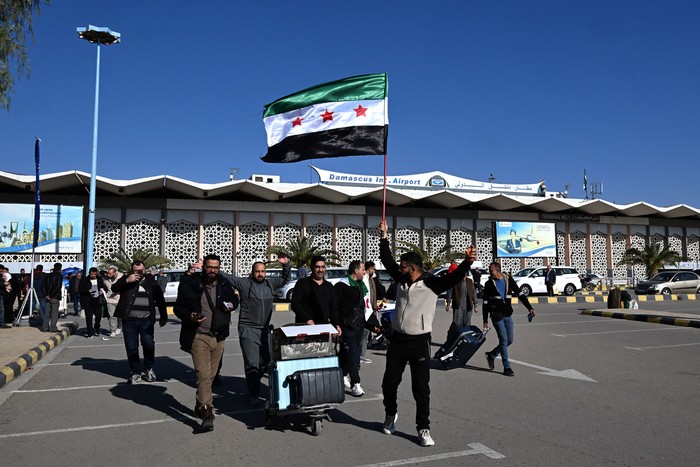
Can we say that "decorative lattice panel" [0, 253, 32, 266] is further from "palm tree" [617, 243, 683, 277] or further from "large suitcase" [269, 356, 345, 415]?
"palm tree" [617, 243, 683, 277]

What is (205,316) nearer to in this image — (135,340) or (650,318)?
(135,340)

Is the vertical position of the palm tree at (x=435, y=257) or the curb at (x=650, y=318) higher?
the palm tree at (x=435, y=257)

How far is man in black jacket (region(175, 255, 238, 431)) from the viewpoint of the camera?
559 centimetres

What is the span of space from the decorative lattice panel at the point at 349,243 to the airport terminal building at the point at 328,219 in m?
0.07

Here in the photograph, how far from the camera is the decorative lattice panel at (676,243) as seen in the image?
45500 mm

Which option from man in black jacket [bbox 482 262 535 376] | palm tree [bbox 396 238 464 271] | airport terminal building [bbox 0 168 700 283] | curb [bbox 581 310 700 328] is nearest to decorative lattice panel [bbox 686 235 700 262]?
airport terminal building [bbox 0 168 700 283]

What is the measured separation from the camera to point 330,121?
362 inches

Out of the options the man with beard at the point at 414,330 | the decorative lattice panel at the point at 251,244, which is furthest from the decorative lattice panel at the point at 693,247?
the man with beard at the point at 414,330

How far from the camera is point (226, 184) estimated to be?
1250 inches

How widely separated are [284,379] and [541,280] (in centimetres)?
2544

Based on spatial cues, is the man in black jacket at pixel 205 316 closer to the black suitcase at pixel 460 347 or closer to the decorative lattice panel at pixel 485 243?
the black suitcase at pixel 460 347

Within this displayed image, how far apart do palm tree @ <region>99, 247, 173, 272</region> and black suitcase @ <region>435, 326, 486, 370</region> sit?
76.8 ft

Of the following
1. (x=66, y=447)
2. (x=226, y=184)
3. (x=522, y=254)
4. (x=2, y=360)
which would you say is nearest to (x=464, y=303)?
(x=66, y=447)

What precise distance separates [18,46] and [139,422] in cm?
819
